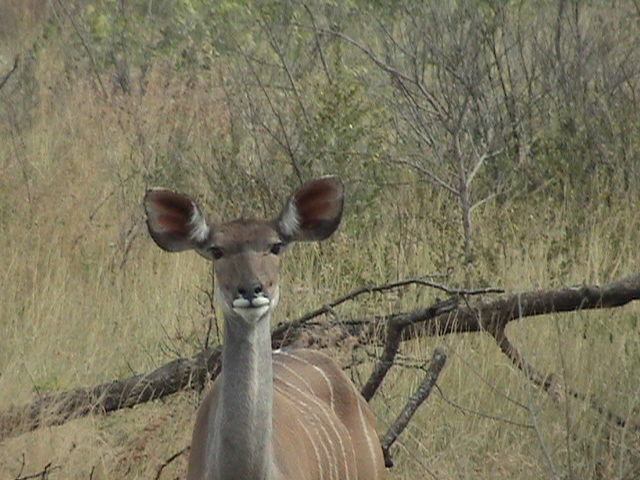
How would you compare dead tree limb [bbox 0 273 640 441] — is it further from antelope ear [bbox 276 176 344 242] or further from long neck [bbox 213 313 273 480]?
long neck [bbox 213 313 273 480]

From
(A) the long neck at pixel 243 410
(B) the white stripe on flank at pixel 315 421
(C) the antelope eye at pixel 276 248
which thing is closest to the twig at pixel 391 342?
(B) the white stripe on flank at pixel 315 421

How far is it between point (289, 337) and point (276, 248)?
1470mm

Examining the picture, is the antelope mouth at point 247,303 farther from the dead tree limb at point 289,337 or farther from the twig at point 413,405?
the dead tree limb at point 289,337

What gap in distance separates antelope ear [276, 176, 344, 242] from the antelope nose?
38cm

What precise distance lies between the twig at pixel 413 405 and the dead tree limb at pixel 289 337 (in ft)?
0.85

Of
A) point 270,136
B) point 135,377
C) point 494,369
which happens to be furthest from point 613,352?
point 270,136

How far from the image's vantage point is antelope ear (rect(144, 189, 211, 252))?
3646 mm

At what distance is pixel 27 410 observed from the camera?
494cm

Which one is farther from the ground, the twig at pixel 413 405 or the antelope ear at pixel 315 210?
the antelope ear at pixel 315 210

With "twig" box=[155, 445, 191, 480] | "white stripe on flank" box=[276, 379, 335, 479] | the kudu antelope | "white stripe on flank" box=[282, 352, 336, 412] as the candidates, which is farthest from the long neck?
"twig" box=[155, 445, 191, 480]

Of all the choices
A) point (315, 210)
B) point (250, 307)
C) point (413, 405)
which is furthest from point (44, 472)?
point (250, 307)

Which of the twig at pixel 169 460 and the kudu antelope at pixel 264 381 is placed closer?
the kudu antelope at pixel 264 381

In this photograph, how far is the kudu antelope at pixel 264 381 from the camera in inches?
135

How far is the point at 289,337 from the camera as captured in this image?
198 inches
